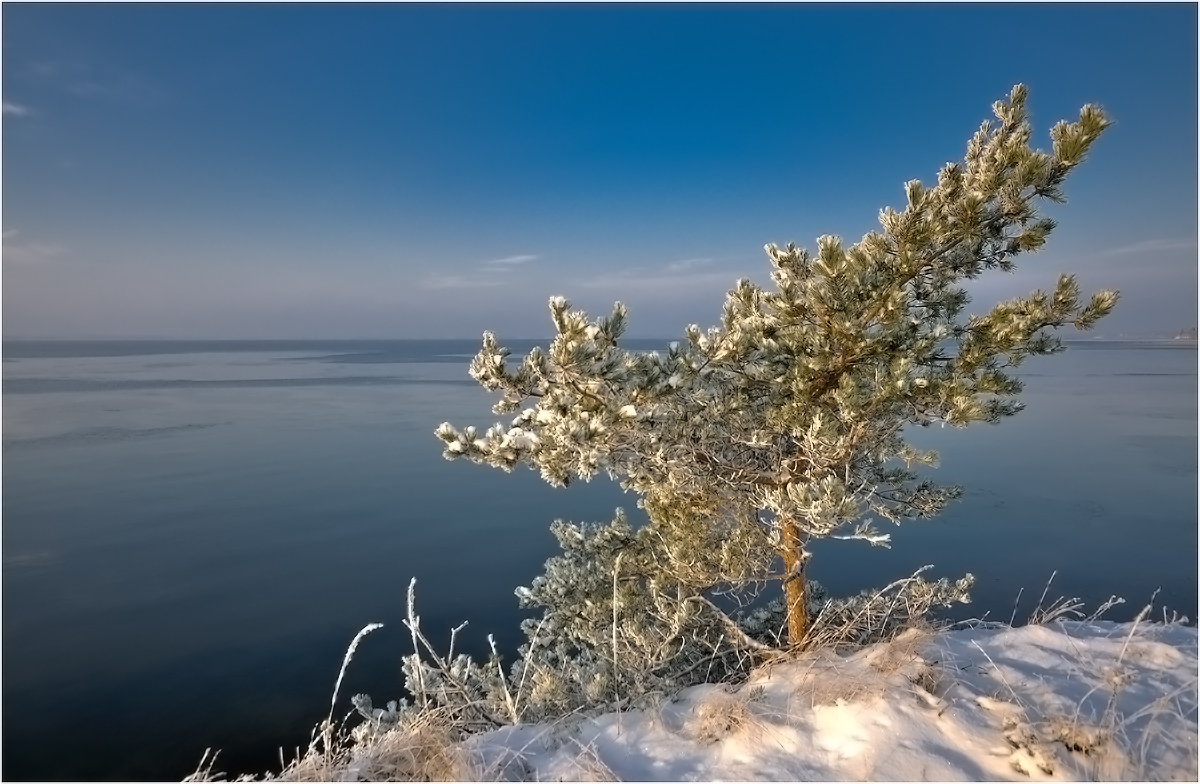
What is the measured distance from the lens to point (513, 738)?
16.0 feet

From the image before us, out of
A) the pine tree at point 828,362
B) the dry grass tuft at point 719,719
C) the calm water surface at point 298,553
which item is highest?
the pine tree at point 828,362

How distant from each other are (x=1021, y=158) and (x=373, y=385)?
168ft

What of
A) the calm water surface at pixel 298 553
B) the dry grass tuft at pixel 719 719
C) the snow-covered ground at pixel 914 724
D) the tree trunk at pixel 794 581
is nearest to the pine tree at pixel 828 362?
the tree trunk at pixel 794 581

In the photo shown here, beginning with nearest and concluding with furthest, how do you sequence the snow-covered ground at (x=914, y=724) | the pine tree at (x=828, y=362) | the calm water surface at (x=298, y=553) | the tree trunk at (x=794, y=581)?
the snow-covered ground at (x=914, y=724) < the pine tree at (x=828, y=362) < the tree trunk at (x=794, y=581) < the calm water surface at (x=298, y=553)

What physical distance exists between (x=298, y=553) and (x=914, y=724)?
50.2 ft

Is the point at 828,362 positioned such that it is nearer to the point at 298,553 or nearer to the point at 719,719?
the point at 719,719

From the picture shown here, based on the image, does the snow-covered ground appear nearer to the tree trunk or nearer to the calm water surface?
the tree trunk

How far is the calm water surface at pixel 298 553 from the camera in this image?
9930mm

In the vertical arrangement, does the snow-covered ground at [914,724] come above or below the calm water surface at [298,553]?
above

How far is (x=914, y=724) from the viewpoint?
4.16m

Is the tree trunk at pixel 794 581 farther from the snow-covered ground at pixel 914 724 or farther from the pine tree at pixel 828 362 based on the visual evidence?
the snow-covered ground at pixel 914 724

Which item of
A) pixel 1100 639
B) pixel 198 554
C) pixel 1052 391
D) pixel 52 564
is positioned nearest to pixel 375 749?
pixel 1100 639

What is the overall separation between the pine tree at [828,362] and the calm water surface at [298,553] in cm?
767

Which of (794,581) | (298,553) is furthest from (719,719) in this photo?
(298,553)
